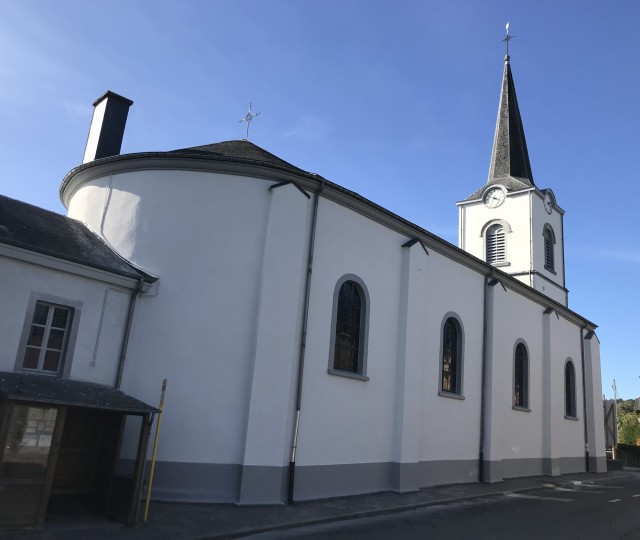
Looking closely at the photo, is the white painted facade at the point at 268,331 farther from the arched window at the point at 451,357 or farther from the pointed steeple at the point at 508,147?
the pointed steeple at the point at 508,147

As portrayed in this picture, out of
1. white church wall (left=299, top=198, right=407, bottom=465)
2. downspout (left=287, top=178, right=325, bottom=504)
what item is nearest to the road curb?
downspout (left=287, top=178, right=325, bottom=504)

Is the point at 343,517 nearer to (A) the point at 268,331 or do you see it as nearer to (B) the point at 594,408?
(A) the point at 268,331

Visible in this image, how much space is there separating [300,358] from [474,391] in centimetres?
774

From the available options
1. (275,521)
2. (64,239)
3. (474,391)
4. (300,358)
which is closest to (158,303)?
(64,239)

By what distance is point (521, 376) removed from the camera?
67.2 feet

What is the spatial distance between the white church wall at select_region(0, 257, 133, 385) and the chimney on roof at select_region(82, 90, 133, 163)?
5.40m

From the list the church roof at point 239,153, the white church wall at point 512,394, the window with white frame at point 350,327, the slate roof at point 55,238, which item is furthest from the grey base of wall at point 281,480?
the church roof at point 239,153

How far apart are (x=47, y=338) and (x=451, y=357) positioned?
11.1m

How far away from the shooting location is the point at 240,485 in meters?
10.6

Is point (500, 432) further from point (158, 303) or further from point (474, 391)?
point (158, 303)

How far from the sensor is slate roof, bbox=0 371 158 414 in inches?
320

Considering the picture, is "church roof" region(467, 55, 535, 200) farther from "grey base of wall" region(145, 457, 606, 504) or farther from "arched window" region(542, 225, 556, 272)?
"grey base of wall" region(145, 457, 606, 504)

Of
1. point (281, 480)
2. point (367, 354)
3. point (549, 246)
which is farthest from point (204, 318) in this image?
point (549, 246)

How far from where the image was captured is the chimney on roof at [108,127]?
15.0 m
